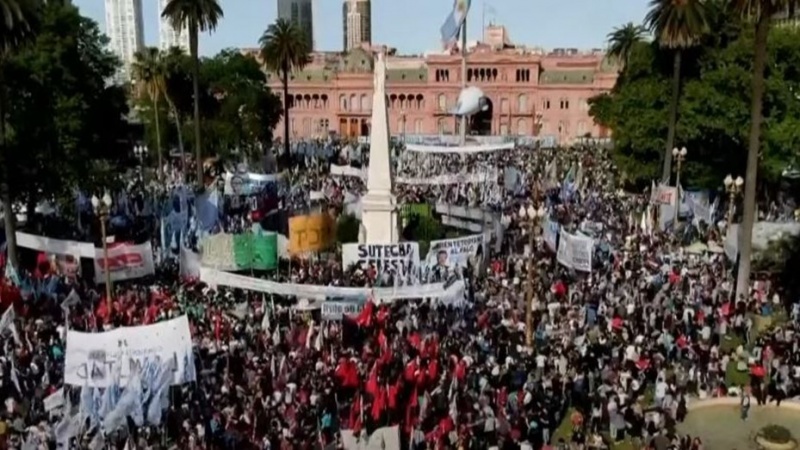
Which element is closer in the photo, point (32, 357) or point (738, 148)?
point (32, 357)

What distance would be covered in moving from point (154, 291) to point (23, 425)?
7.90 m

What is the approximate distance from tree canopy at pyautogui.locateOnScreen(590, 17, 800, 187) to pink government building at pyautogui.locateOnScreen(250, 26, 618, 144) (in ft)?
155

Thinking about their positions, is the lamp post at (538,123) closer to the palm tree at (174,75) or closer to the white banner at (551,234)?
the palm tree at (174,75)

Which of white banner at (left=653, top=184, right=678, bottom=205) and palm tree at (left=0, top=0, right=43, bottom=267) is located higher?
palm tree at (left=0, top=0, right=43, bottom=267)

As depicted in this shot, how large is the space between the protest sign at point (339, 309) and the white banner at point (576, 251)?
628 centimetres

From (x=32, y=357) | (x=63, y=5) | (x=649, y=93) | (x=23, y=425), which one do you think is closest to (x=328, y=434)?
(x=23, y=425)

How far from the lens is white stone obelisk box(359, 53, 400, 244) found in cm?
2867

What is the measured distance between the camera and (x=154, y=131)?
190 ft

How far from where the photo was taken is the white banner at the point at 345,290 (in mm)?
20750

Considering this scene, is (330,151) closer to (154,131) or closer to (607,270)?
(154,131)

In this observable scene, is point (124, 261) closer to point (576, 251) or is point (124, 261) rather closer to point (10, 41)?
point (10, 41)

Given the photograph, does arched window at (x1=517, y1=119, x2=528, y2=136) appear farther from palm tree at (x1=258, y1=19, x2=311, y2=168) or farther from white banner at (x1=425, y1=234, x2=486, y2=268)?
white banner at (x1=425, y1=234, x2=486, y2=268)

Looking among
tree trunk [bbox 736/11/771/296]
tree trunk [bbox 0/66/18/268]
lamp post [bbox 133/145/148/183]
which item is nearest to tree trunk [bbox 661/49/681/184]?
tree trunk [bbox 736/11/771/296]

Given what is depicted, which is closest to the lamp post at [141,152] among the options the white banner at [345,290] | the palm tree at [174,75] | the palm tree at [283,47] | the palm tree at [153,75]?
the palm tree at [153,75]
